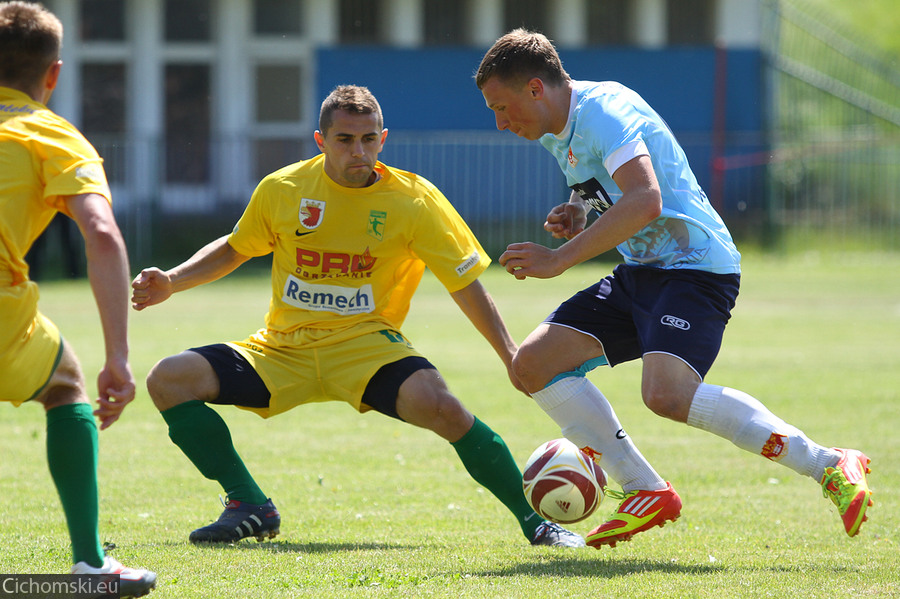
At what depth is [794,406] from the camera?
330 inches

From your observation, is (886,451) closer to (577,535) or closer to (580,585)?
(577,535)

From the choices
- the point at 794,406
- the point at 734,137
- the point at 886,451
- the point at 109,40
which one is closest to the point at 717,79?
the point at 734,137

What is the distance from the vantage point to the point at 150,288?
4.92 metres

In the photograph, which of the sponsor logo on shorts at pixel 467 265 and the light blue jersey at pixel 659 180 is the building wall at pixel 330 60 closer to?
the sponsor logo on shorts at pixel 467 265

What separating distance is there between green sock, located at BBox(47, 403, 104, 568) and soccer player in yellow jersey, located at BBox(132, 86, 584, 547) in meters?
1.12

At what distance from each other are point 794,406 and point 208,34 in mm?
19011

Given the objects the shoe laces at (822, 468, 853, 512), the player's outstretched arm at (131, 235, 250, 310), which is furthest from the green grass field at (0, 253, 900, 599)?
the player's outstretched arm at (131, 235, 250, 310)

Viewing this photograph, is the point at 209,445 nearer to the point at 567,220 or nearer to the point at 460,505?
the point at 460,505

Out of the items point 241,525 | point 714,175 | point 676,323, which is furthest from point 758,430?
point 714,175

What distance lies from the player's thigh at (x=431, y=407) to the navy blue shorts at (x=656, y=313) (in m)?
0.56

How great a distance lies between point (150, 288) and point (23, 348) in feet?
4.24

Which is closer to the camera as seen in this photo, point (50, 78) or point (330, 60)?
point (50, 78)

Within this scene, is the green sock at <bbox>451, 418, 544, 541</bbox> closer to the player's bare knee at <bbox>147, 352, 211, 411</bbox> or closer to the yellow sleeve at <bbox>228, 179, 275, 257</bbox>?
the player's bare knee at <bbox>147, 352, 211, 411</bbox>

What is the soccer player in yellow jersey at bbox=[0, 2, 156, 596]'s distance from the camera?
3484 millimetres
